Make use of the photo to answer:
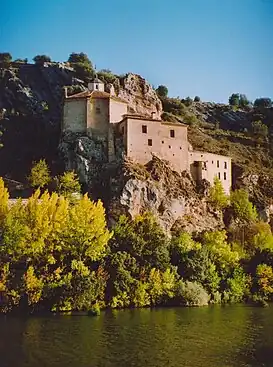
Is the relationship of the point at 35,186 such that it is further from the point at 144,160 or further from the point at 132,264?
the point at 132,264

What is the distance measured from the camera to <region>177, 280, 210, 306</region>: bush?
1302 inches

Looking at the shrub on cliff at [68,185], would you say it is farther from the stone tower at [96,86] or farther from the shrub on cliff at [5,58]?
the shrub on cliff at [5,58]

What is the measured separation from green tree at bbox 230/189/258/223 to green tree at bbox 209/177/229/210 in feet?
2.70

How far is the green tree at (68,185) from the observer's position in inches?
1586

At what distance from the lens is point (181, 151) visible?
148 feet

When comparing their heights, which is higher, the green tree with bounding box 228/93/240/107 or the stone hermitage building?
the green tree with bounding box 228/93/240/107

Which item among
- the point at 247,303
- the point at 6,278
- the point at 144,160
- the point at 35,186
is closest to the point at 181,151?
the point at 144,160

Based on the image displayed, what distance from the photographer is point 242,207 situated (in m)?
46.5

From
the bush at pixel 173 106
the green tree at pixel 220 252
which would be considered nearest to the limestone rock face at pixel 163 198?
the green tree at pixel 220 252

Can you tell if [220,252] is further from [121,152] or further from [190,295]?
[121,152]

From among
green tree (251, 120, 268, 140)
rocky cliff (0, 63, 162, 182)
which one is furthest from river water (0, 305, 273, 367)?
green tree (251, 120, 268, 140)

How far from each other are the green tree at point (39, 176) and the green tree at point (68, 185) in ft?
5.11

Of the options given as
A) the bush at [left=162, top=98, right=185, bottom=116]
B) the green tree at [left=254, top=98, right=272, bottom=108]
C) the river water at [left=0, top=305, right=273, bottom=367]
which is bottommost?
the river water at [left=0, top=305, right=273, bottom=367]

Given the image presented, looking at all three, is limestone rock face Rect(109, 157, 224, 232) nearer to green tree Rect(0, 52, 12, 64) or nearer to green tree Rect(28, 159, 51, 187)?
green tree Rect(28, 159, 51, 187)
